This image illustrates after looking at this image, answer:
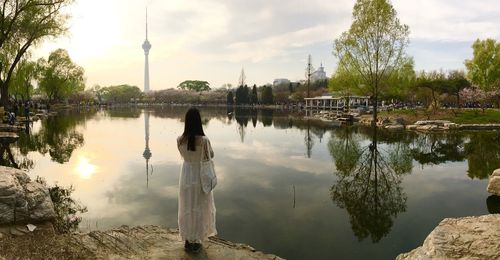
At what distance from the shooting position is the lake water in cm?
713

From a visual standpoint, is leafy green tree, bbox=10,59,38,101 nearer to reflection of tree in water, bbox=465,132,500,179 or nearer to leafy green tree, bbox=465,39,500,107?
reflection of tree in water, bbox=465,132,500,179

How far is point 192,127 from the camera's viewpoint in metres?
5.36

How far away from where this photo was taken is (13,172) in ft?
23.7

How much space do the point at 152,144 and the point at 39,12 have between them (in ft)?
47.8

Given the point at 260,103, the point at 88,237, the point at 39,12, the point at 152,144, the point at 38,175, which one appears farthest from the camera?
the point at 260,103

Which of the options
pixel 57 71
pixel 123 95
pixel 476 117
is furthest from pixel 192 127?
pixel 123 95

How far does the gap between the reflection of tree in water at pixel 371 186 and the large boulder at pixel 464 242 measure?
193 centimetres

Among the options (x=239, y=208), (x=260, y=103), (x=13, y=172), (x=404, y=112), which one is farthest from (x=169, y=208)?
(x=260, y=103)

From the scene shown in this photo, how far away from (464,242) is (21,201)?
24.6 feet

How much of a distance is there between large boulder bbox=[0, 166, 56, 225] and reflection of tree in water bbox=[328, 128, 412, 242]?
6.35m

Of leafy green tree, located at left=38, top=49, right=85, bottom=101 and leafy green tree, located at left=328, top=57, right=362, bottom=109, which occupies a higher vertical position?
leafy green tree, located at left=38, top=49, right=85, bottom=101

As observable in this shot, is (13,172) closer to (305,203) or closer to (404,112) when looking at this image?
(305,203)

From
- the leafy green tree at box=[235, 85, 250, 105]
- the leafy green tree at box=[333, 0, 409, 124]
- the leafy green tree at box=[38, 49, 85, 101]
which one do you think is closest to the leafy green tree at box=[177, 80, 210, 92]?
the leafy green tree at box=[235, 85, 250, 105]

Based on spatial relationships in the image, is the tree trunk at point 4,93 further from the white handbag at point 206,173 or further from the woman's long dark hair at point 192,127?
the white handbag at point 206,173
